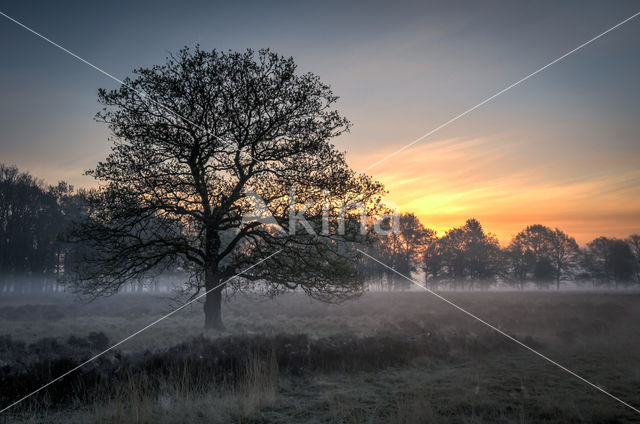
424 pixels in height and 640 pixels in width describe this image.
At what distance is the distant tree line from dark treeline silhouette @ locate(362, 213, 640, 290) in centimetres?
16

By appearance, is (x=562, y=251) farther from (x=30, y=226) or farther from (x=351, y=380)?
(x=30, y=226)

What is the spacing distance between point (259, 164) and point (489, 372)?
473 inches

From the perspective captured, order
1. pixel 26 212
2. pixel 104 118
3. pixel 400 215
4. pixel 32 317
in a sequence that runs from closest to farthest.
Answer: pixel 104 118, pixel 32 317, pixel 26 212, pixel 400 215

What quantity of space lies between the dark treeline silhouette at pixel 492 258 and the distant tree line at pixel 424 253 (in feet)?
0.52

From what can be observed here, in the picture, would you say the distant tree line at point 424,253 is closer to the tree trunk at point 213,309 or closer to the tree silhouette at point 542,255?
the tree silhouette at point 542,255

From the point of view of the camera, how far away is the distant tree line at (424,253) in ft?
135

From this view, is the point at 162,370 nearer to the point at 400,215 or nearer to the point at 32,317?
the point at 32,317

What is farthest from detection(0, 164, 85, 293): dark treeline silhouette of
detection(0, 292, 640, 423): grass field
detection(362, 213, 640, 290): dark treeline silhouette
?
detection(362, 213, 640, 290): dark treeline silhouette

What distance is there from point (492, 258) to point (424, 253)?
1369 centimetres

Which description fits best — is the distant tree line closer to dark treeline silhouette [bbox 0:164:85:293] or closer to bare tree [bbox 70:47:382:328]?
dark treeline silhouette [bbox 0:164:85:293]

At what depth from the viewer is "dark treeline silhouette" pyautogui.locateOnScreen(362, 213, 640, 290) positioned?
5075cm

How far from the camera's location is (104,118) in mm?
12312

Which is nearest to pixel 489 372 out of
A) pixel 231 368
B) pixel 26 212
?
pixel 231 368

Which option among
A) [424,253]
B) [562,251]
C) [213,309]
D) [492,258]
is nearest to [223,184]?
[213,309]
